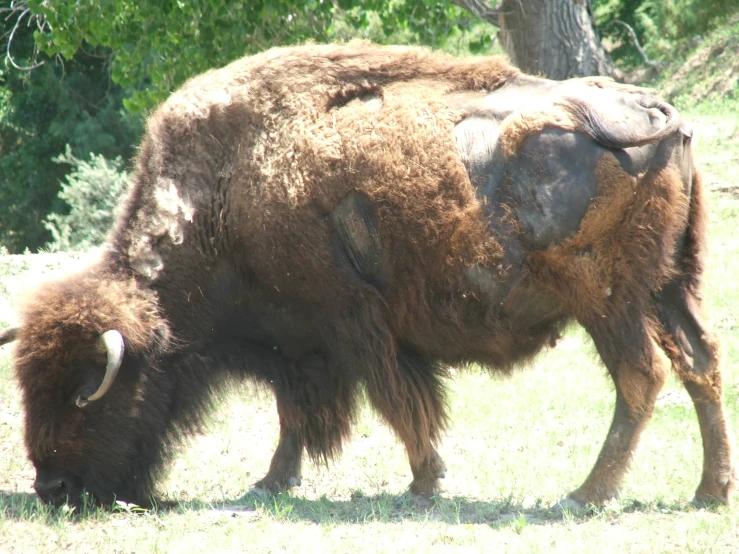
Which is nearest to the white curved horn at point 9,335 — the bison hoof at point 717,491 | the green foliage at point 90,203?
the bison hoof at point 717,491

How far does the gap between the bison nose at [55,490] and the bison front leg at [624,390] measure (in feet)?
8.77

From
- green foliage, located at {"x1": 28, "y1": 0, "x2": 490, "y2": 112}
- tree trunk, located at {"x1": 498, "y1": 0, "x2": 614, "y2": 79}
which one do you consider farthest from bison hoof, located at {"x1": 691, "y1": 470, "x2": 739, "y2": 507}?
green foliage, located at {"x1": 28, "y1": 0, "x2": 490, "y2": 112}

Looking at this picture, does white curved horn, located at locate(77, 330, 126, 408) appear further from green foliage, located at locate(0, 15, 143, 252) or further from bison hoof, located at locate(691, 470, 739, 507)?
green foliage, located at locate(0, 15, 143, 252)

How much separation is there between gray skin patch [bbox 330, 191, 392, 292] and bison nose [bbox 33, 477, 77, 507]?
193 cm

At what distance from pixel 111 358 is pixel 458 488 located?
2.25 m

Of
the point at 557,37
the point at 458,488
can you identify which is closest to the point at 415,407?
the point at 458,488

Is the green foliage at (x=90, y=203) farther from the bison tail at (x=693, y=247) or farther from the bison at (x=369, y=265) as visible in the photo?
the bison tail at (x=693, y=247)

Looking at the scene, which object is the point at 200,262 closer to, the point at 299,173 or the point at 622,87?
the point at 299,173

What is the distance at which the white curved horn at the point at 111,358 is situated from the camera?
4.64m

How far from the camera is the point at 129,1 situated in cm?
957

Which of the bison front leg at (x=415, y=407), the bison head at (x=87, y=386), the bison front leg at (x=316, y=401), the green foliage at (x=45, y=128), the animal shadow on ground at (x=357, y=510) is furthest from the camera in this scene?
the green foliage at (x=45, y=128)

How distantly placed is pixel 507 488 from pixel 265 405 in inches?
96.8

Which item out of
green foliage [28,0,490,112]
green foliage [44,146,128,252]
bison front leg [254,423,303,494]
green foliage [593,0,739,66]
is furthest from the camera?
green foliage [593,0,739,66]

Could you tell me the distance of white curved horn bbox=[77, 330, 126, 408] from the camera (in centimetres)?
464
